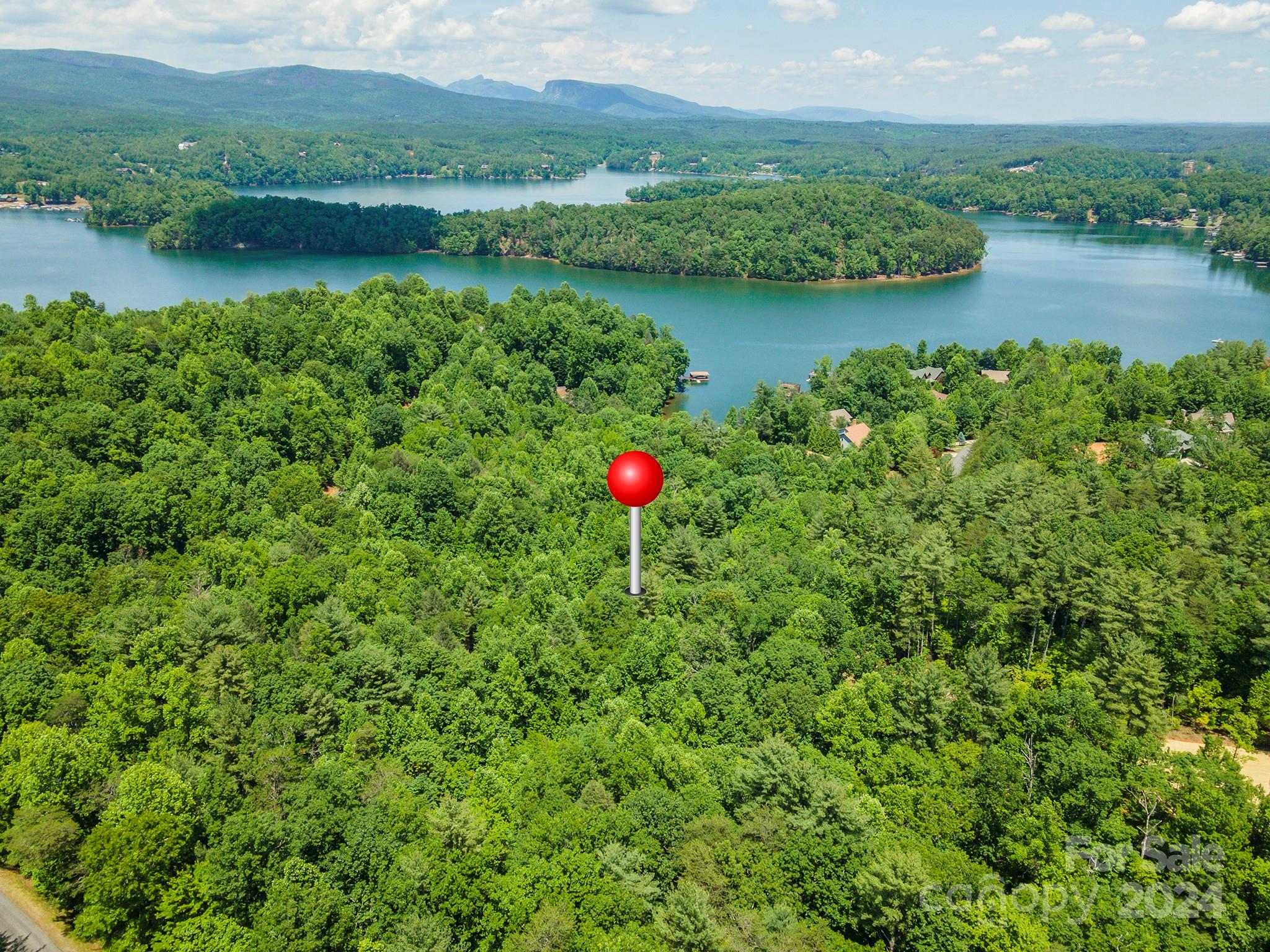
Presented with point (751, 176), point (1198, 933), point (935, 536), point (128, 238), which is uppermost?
point (751, 176)

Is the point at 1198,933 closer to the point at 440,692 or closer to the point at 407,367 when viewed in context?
the point at 440,692

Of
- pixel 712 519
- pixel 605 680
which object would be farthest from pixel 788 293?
pixel 605 680

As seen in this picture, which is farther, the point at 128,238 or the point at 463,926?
the point at 128,238

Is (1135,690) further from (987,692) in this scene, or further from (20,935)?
(20,935)

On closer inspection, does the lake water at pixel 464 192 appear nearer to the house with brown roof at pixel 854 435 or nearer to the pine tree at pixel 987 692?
the house with brown roof at pixel 854 435

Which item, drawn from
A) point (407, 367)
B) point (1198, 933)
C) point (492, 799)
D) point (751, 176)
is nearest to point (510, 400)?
point (407, 367)

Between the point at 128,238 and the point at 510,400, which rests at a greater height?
A: the point at 128,238

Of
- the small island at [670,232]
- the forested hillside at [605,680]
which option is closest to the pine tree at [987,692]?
the forested hillside at [605,680]

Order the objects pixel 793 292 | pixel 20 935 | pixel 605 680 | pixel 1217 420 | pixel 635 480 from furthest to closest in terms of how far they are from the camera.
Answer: pixel 793 292 < pixel 1217 420 < pixel 605 680 < pixel 20 935 < pixel 635 480
